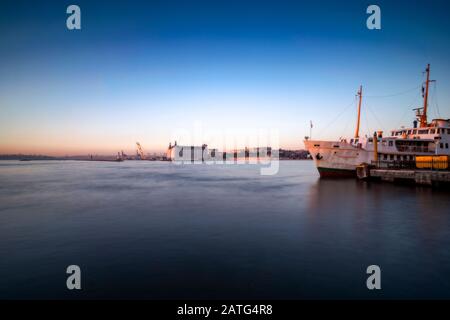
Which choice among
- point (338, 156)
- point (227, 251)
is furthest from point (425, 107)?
point (227, 251)

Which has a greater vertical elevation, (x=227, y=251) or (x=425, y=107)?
(x=425, y=107)

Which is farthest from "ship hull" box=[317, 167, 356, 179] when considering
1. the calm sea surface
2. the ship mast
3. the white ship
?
the calm sea surface

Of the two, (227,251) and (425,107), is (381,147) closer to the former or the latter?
(425,107)

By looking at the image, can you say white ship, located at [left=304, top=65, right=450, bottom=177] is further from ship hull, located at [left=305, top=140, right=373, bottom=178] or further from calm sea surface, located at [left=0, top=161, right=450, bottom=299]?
calm sea surface, located at [left=0, top=161, right=450, bottom=299]

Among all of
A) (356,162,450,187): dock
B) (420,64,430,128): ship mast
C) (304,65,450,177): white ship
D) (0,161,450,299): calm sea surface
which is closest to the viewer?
(0,161,450,299): calm sea surface

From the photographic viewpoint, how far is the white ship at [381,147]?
1906 inches

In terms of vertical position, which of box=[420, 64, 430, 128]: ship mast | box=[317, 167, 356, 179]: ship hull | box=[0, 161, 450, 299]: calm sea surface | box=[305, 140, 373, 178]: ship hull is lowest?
box=[0, 161, 450, 299]: calm sea surface

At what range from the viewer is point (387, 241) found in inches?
661

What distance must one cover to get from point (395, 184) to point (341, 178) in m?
11.2

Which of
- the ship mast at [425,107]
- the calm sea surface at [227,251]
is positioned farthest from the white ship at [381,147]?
the calm sea surface at [227,251]

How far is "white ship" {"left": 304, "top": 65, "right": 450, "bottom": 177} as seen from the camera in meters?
→ 48.4

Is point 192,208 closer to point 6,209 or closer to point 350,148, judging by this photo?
point 6,209

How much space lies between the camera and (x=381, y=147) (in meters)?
48.8

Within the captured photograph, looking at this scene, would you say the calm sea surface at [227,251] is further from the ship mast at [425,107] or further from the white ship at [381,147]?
the ship mast at [425,107]
